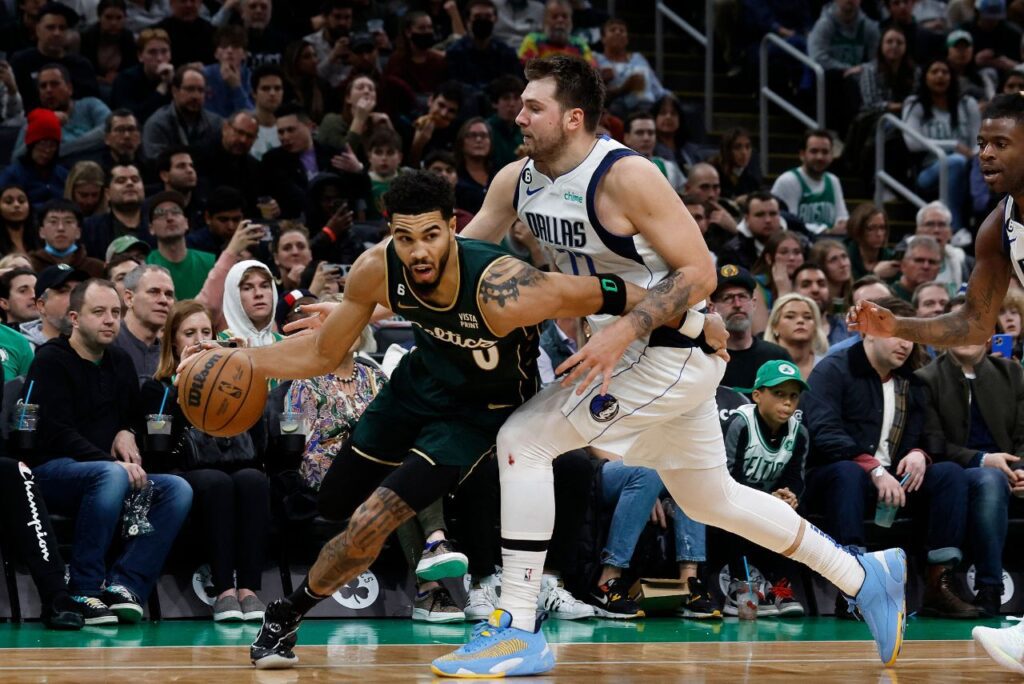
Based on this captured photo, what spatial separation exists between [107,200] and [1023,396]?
6.40 m

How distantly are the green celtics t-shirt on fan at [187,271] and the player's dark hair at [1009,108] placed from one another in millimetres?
5854

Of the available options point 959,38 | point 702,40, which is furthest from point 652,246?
point 702,40

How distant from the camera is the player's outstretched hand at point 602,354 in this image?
5.16 metres

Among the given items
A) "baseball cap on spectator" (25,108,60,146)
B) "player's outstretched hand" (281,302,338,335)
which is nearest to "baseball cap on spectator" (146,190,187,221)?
"baseball cap on spectator" (25,108,60,146)

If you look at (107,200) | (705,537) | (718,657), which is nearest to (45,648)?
(718,657)

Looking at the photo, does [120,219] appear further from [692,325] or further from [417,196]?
[692,325]

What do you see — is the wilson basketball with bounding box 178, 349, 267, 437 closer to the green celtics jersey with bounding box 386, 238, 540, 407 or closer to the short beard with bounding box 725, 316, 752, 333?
the green celtics jersey with bounding box 386, 238, 540, 407

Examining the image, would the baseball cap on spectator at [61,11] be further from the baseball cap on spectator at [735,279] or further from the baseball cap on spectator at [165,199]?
the baseball cap on spectator at [735,279]

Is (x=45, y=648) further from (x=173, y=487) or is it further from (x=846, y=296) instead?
(x=846, y=296)

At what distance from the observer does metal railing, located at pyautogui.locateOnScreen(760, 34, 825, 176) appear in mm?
14812

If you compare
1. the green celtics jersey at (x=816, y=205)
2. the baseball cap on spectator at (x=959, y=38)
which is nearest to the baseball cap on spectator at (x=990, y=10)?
the baseball cap on spectator at (x=959, y=38)

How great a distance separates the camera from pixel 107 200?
35.1 feet

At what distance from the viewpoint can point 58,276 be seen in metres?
8.64

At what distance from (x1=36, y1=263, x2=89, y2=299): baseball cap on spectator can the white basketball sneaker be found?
5.38 m
